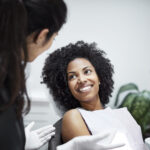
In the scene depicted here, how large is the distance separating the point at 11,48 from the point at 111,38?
0.91 m

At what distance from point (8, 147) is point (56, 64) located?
0.67 metres

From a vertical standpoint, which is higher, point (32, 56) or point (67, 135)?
point (32, 56)

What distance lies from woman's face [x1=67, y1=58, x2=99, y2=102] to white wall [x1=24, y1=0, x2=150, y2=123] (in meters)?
0.18

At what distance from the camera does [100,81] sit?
55.8 inches

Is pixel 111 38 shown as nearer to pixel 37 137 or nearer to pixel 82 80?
pixel 82 80

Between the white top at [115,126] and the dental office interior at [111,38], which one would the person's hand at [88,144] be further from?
the dental office interior at [111,38]

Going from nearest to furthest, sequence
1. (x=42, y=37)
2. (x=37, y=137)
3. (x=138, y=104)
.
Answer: (x=42, y=37)
(x=37, y=137)
(x=138, y=104)

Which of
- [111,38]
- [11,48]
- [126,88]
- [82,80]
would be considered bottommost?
[126,88]

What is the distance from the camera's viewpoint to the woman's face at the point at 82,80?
1245 mm

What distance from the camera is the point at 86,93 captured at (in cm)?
124

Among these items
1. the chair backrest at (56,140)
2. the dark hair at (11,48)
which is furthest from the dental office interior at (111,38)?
the dark hair at (11,48)

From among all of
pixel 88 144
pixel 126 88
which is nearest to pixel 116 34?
pixel 126 88

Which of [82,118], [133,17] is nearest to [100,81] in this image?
[82,118]

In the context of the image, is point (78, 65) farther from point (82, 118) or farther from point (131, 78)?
point (131, 78)
